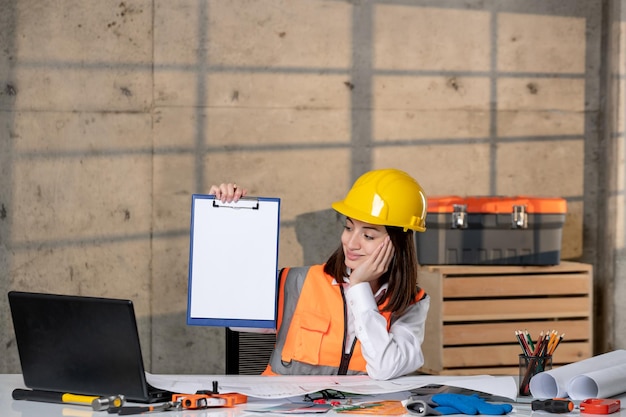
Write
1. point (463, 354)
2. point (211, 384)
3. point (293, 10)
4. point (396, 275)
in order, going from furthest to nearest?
point (293, 10) → point (463, 354) → point (396, 275) → point (211, 384)

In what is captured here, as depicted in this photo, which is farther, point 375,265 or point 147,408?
point 375,265

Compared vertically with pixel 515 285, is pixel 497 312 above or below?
below

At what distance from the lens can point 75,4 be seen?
5051mm

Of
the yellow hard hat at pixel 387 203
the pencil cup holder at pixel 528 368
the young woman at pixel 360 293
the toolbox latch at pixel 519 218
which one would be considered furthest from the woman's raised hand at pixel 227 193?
the toolbox latch at pixel 519 218

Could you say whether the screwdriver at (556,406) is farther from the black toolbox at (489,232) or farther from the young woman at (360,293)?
the black toolbox at (489,232)

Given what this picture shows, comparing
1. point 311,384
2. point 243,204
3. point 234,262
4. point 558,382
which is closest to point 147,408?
point 311,384

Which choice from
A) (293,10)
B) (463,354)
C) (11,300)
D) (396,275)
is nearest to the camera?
(11,300)

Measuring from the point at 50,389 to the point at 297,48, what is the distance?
10.9 ft

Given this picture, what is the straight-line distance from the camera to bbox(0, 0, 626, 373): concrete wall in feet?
16.5

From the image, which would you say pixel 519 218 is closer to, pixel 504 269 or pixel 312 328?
pixel 504 269

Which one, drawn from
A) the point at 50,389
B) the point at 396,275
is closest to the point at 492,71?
the point at 396,275

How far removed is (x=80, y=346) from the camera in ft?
7.09

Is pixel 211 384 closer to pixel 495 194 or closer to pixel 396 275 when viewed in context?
pixel 396 275

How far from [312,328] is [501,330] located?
243cm
